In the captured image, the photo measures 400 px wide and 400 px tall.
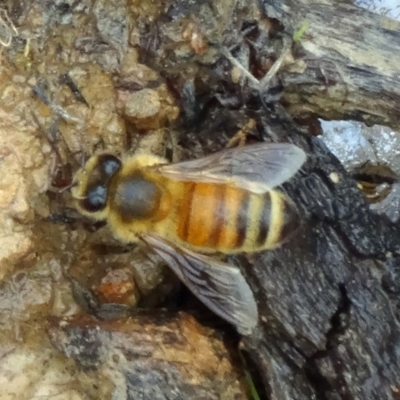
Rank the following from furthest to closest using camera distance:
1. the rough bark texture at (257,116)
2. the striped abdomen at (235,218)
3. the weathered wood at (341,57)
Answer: the weathered wood at (341,57)
the rough bark texture at (257,116)
the striped abdomen at (235,218)

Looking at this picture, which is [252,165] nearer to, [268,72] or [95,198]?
[268,72]

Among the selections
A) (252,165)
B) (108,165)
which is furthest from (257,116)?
(108,165)

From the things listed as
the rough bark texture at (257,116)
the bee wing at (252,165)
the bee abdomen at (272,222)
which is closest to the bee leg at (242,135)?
the rough bark texture at (257,116)

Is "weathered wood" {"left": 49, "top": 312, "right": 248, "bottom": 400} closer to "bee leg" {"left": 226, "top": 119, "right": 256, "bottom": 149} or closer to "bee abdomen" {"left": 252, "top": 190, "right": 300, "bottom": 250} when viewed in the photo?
"bee abdomen" {"left": 252, "top": 190, "right": 300, "bottom": 250}

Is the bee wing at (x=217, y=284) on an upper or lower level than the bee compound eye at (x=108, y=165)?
lower

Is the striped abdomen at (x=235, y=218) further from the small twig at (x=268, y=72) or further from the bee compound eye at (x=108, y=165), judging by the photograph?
the small twig at (x=268, y=72)

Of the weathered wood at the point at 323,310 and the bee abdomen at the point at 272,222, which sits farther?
the weathered wood at the point at 323,310

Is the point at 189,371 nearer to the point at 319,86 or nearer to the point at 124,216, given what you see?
the point at 124,216

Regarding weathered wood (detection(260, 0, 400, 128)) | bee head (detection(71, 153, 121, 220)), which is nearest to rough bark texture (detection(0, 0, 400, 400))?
weathered wood (detection(260, 0, 400, 128))
